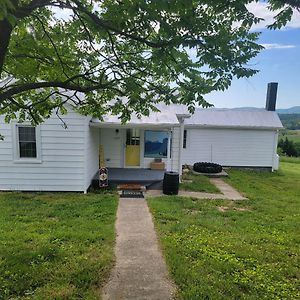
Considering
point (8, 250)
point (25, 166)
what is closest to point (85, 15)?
point (8, 250)

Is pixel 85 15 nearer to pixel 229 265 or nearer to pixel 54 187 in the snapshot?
pixel 229 265

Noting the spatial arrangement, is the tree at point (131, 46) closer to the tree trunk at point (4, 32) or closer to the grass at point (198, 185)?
the tree trunk at point (4, 32)

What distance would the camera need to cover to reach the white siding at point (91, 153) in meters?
9.94

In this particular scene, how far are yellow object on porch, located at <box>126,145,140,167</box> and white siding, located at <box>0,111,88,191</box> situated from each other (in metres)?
3.50

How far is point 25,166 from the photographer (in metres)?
9.73

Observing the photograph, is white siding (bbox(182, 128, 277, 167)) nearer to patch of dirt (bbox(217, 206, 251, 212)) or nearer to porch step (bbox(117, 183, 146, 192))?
porch step (bbox(117, 183, 146, 192))

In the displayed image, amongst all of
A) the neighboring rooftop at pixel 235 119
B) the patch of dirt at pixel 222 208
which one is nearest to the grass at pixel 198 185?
the patch of dirt at pixel 222 208

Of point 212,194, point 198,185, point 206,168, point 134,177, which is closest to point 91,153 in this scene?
point 134,177

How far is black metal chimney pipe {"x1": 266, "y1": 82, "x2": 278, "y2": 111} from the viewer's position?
18.3 metres

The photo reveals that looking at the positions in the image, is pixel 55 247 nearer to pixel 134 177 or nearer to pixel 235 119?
pixel 134 177

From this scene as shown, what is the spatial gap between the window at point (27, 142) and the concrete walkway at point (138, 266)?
449 centimetres

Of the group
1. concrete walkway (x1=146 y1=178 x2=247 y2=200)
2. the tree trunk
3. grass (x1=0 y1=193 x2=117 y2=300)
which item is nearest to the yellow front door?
concrete walkway (x1=146 y1=178 x2=247 y2=200)

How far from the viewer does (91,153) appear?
10.8m

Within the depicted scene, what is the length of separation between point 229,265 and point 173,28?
3894 millimetres
